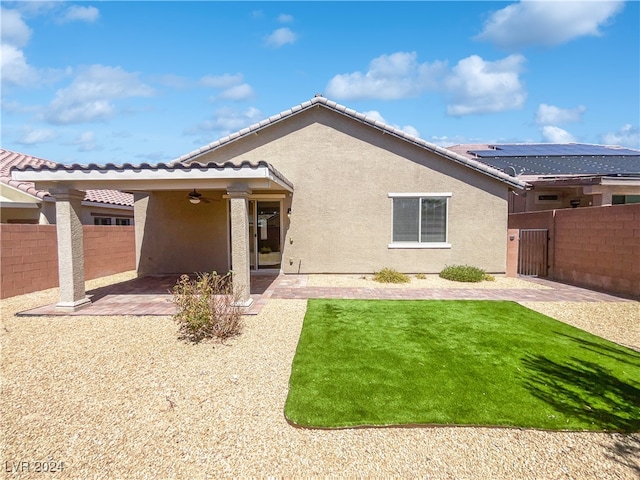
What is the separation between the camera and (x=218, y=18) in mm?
15719

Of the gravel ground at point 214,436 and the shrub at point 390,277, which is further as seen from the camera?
the shrub at point 390,277

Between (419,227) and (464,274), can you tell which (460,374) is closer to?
(464,274)

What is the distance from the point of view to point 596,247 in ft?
39.7

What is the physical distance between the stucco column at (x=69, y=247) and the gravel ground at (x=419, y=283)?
A: 6954 millimetres

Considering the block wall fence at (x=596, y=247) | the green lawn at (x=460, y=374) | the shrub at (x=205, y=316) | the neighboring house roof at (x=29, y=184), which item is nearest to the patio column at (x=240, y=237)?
the shrub at (x=205, y=316)

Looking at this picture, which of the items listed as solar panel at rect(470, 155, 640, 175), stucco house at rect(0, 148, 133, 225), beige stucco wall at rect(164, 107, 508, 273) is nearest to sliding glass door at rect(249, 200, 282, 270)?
beige stucco wall at rect(164, 107, 508, 273)

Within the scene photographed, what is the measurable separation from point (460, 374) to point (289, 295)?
636 cm

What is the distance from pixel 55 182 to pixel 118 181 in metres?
1.51

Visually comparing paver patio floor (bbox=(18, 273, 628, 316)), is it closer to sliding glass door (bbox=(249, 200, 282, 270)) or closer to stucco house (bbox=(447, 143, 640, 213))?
sliding glass door (bbox=(249, 200, 282, 270))

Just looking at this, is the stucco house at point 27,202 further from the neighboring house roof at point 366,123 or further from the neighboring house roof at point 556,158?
the neighboring house roof at point 556,158

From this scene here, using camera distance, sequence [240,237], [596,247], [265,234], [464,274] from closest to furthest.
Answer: [240,237] < [596,247] < [464,274] < [265,234]

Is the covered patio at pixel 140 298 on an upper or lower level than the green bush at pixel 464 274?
lower

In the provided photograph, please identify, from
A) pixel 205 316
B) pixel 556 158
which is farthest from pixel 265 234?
pixel 556 158

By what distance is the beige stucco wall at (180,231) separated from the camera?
15039 millimetres
